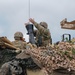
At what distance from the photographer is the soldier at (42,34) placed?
1485 centimetres

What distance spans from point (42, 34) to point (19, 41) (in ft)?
4.07

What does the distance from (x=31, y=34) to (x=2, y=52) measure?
6.77 feet

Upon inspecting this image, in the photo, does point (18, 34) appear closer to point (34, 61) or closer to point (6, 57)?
point (6, 57)

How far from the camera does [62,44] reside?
436 inches

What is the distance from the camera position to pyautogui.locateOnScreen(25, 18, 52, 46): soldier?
14845 millimetres

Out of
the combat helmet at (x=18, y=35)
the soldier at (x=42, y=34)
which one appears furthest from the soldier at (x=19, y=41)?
the soldier at (x=42, y=34)

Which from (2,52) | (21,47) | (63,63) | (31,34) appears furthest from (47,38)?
(63,63)

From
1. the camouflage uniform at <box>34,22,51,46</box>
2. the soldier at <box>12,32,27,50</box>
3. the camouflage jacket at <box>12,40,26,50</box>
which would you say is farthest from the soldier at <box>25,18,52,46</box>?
the camouflage jacket at <box>12,40,26,50</box>

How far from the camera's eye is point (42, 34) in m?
15.2

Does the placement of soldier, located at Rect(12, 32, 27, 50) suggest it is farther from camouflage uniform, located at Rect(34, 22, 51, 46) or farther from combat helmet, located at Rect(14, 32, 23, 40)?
camouflage uniform, located at Rect(34, 22, 51, 46)

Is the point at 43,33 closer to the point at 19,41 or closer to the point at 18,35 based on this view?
the point at 18,35

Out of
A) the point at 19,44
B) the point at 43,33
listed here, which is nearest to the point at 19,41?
the point at 19,44

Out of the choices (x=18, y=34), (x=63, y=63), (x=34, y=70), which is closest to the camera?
(x=63, y=63)

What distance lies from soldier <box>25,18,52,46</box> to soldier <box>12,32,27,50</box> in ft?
1.83
